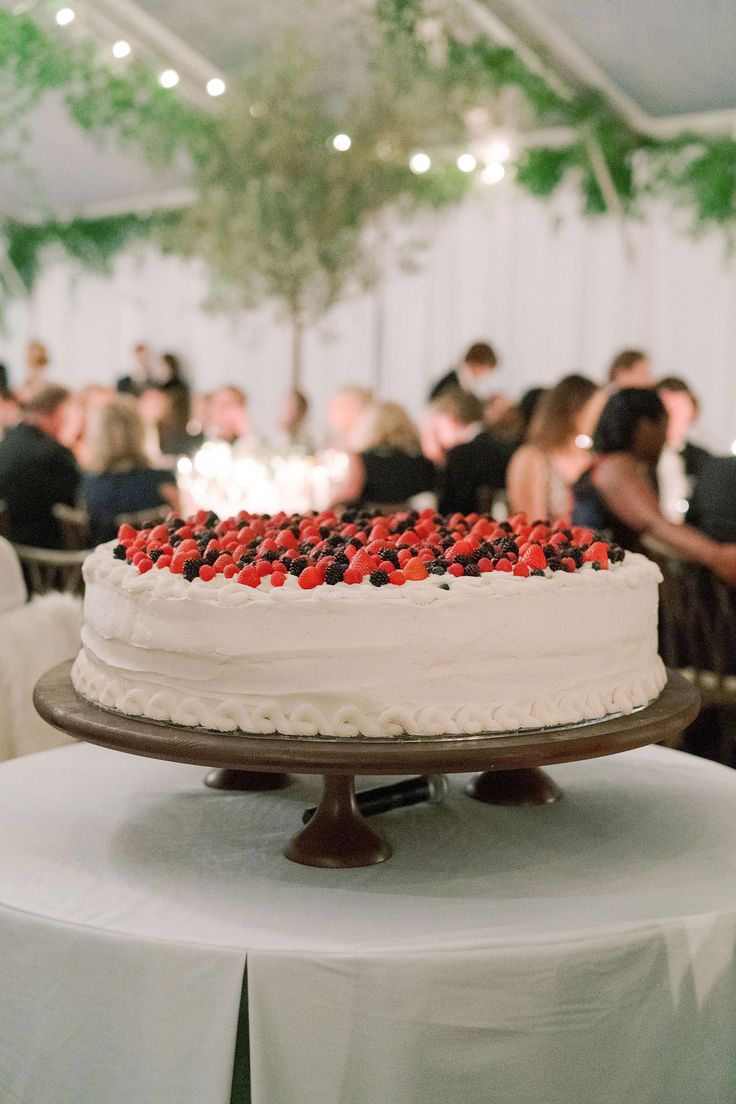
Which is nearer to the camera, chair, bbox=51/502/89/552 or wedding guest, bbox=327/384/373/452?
chair, bbox=51/502/89/552

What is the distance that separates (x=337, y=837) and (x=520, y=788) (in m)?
0.40

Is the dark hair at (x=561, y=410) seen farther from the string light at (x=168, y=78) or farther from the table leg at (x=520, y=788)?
the string light at (x=168, y=78)

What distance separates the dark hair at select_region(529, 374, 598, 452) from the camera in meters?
4.63

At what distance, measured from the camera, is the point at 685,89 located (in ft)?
26.8

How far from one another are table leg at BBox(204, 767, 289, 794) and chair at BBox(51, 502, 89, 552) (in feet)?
11.1

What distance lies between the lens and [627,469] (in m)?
3.68

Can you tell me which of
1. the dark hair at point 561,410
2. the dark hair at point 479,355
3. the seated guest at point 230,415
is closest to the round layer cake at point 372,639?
the dark hair at point 561,410

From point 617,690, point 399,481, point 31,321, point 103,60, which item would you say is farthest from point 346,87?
point 617,690

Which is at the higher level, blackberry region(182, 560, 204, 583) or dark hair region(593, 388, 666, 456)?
dark hair region(593, 388, 666, 456)

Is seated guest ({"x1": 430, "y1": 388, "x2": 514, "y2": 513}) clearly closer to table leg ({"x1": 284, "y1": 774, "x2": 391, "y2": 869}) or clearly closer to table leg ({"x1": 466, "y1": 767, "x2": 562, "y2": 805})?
table leg ({"x1": 466, "y1": 767, "x2": 562, "y2": 805})

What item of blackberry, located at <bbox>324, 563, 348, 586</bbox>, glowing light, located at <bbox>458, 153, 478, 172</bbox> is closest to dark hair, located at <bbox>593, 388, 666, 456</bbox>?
blackberry, located at <bbox>324, 563, 348, 586</bbox>

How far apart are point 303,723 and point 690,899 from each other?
539 millimetres

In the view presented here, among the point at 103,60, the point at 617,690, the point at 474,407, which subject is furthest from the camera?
the point at 103,60

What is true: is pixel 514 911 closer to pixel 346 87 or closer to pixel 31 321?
pixel 346 87
